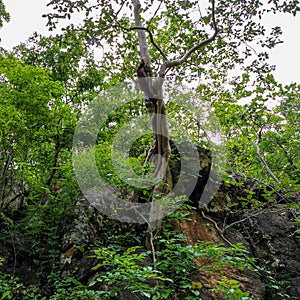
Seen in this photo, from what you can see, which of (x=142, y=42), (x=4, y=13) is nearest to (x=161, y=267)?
(x=142, y=42)

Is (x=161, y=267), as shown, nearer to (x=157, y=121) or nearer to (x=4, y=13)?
(x=157, y=121)

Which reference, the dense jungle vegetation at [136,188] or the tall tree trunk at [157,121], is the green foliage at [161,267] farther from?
the tall tree trunk at [157,121]

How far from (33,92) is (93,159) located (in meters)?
1.67

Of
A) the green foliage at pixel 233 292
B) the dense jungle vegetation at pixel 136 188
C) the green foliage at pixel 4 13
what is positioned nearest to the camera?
the green foliage at pixel 233 292

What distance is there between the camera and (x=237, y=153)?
8336 mm

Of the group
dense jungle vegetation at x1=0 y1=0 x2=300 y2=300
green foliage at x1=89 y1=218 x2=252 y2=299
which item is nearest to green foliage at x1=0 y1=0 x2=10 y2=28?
dense jungle vegetation at x1=0 y1=0 x2=300 y2=300

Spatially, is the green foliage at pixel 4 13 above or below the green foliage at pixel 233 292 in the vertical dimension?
above

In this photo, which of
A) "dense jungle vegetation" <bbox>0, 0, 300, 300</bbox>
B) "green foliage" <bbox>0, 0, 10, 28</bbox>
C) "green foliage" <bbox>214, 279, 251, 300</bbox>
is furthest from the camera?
"green foliage" <bbox>0, 0, 10, 28</bbox>

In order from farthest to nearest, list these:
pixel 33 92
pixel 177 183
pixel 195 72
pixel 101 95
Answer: pixel 101 95, pixel 195 72, pixel 177 183, pixel 33 92

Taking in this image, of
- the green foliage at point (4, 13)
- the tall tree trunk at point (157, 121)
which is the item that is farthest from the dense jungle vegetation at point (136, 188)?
the green foliage at point (4, 13)

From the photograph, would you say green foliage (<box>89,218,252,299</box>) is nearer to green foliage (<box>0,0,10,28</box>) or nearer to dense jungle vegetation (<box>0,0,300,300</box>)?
dense jungle vegetation (<box>0,0,300,300</box>)

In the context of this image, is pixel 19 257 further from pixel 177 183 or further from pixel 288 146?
pixel 288 146

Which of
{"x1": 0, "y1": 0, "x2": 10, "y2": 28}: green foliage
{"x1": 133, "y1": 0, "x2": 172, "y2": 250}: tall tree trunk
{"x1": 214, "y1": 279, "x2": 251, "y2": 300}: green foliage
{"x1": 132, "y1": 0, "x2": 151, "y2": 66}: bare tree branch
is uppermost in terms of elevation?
{"x1": 0, "y1": 0, "x2": 10, "y2": 28}: green foliage

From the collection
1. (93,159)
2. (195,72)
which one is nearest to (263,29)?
(195,72)
